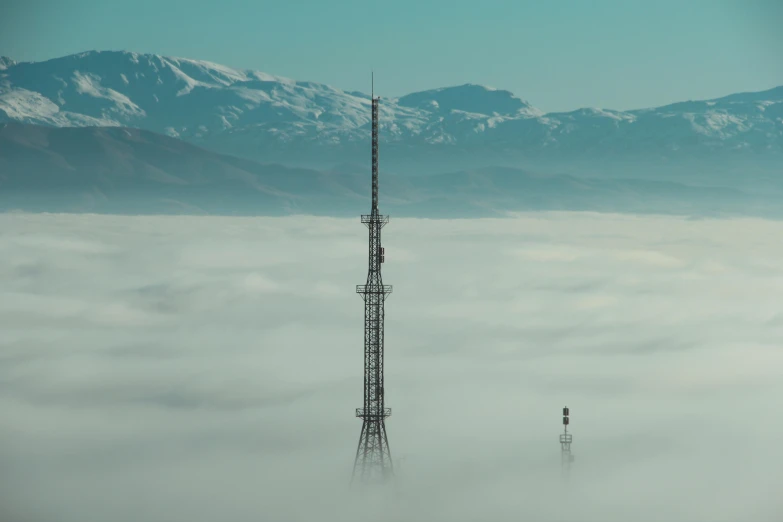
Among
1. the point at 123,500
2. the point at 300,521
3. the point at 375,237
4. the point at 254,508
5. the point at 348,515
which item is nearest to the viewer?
the point at 375,237

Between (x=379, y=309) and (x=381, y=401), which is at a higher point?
(x=379, y=309)

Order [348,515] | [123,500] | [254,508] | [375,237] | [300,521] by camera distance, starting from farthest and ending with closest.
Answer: [123,500]
[254,508]
[300,521]
[348,515]
[375,237]

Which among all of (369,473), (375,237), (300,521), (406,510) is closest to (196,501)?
(300,521)

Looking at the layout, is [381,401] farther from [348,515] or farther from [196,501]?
[196,501]

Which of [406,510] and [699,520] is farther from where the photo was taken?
[699,520]

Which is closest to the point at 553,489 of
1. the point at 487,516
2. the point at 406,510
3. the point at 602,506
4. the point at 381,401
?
the point at 602,506

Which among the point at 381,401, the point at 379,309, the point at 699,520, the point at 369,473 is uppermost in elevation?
the point at 379,309

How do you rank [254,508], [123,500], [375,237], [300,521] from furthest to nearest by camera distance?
1. [123,500]
2. [254,508]
3. [300,521]
4. [375,237]

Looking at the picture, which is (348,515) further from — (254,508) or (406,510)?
(254,508)

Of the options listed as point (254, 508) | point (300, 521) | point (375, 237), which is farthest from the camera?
point (254, 508)
